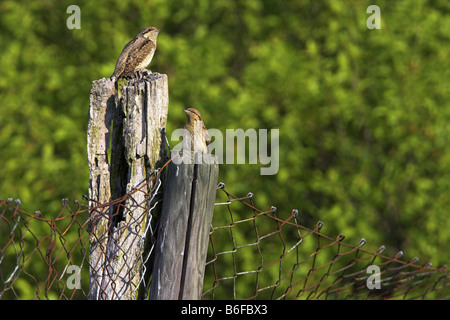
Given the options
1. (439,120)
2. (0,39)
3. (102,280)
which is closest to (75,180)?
(0,39)

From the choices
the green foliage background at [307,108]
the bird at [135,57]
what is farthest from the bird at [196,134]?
the green foliage background at [307,108]

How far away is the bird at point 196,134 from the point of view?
104 inches

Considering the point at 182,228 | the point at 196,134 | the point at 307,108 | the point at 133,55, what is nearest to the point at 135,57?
the point at 133,55

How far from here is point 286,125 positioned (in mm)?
5738

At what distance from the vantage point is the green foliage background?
5695 millimetres

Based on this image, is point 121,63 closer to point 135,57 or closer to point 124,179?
point 135,57

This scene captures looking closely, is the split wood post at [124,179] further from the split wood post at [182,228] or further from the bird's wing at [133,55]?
the bird's wing at [133,55]

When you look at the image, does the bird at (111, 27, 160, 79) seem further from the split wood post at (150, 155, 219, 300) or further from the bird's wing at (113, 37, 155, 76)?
the split wood post at (150, 155, 219, 300)

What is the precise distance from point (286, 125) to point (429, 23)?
1.80 meters

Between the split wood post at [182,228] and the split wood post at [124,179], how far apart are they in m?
0.12

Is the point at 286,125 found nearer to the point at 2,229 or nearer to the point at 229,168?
the point at 229,168

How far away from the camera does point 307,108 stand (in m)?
5.91

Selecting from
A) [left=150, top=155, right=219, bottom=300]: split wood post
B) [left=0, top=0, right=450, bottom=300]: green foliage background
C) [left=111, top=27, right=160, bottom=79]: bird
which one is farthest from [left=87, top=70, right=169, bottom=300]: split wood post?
[left=0, top=0, right=450, bottom=300]: green foliage background

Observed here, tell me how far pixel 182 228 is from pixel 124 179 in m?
0.45
